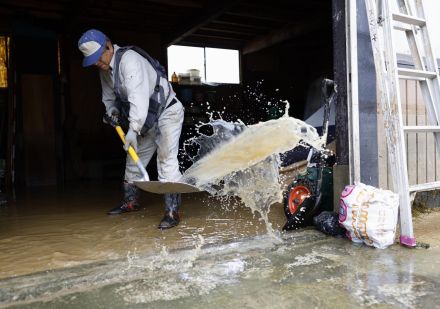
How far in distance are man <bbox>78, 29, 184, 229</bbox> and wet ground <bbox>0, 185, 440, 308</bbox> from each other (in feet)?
2.00

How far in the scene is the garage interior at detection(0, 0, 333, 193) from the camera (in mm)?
7391

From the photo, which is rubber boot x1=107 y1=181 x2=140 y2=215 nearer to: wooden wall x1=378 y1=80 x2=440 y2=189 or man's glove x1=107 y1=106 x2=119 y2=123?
man's glove x1=107 y1=106 x2=119 y2=123

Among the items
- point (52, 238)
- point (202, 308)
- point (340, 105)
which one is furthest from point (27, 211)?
point (340, 105)

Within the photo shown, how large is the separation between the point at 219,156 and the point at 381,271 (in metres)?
1.91

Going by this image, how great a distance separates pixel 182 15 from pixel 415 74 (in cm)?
589

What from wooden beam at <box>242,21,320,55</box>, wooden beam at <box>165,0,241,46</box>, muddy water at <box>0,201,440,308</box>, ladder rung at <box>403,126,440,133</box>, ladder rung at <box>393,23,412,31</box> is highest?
wooden beam at <box>242,21,320,55</box>

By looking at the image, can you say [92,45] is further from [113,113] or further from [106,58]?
[113,113]

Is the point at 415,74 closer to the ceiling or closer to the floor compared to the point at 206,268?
closer to the ceiling

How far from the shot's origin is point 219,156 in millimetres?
3738

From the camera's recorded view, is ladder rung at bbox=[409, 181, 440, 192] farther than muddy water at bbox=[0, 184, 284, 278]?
Yes

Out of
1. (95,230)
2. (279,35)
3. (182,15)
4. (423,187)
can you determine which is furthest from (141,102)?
(279,35)

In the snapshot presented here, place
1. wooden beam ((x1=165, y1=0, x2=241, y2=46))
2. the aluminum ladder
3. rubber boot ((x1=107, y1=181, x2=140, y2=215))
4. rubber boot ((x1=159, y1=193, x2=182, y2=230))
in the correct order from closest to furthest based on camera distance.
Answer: the aluminum ladder
rubber boot ((x1=159, y1=193, x2=182, y2=230))
rubber boot ((x1=107, y1=181, x2=140, y2=215))
wooden beam ((x1=165, y1=0, x2=241, y2=46))

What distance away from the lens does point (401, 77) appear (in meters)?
3.04

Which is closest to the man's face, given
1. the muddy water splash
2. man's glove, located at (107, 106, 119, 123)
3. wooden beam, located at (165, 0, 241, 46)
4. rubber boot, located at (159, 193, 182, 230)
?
man's glove, located at (107, 106, 119, 123)
